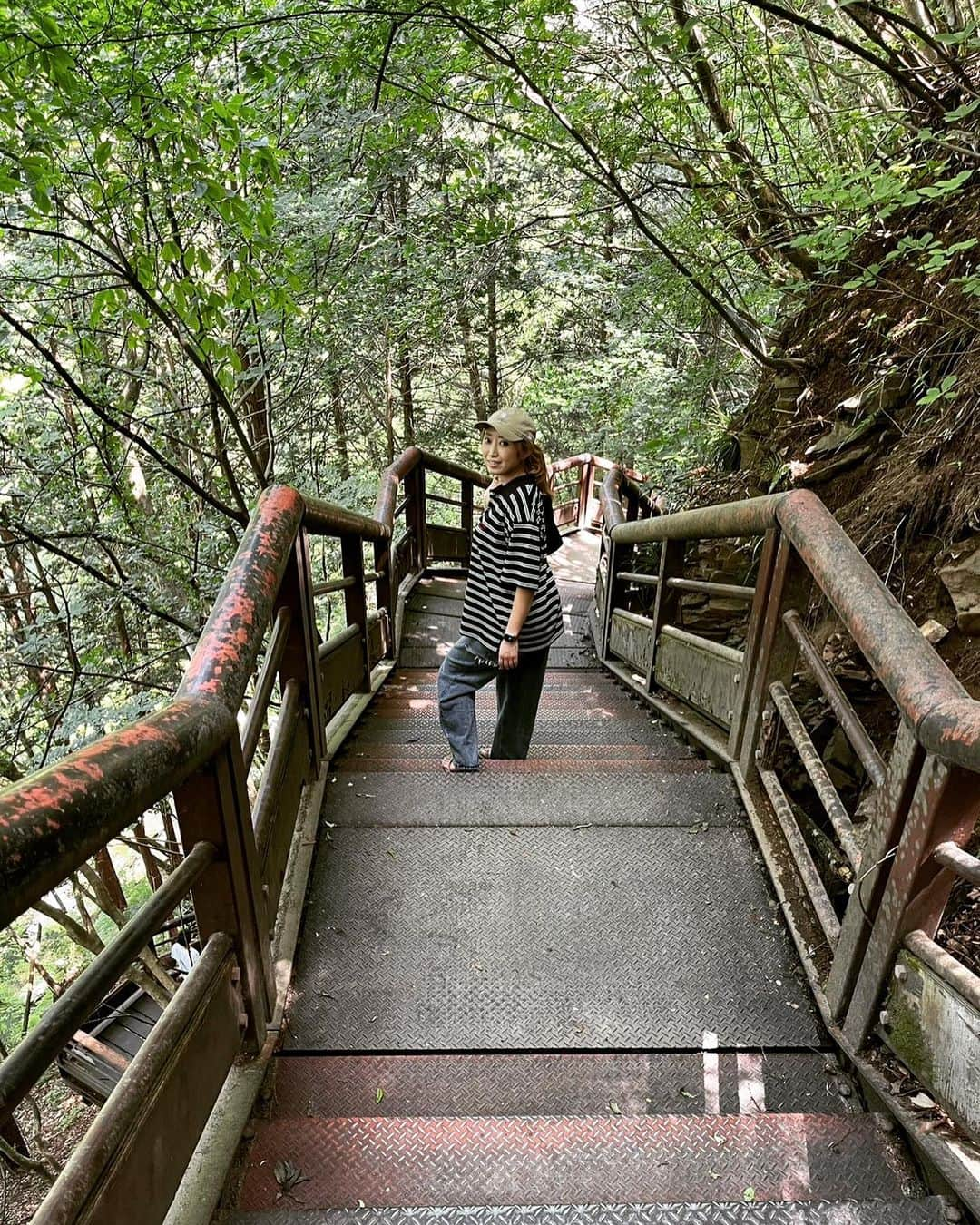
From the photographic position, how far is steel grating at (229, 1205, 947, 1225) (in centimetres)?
138

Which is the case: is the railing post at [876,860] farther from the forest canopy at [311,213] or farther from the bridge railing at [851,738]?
the forest canopy at [311,213]

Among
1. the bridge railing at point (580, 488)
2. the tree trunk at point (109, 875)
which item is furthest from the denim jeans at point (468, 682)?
the bridge railing at point (580, 488)

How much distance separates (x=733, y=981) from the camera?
2.10 m

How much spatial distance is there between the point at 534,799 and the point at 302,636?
1116 millimetres

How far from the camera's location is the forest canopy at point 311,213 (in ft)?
12.1

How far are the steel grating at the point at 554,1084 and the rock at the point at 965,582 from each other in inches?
70.3

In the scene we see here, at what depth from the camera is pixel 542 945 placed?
2.22 metres

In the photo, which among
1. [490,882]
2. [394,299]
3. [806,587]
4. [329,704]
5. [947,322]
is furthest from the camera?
[394,299]

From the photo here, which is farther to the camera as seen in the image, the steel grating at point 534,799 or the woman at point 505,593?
the woman at point 505,593

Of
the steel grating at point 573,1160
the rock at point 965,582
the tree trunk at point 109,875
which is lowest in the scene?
the tree trunk at point 109,875

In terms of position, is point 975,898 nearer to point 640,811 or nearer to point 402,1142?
point 640,811

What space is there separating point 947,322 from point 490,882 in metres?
3.51

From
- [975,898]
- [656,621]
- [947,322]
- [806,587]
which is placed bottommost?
[975,898]

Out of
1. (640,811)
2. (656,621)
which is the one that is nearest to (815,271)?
(656,621)
